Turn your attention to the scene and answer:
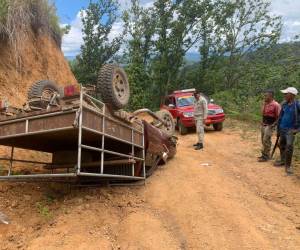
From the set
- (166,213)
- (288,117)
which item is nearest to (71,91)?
(166,213)

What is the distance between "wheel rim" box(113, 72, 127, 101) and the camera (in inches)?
289

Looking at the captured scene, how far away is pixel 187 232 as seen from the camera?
20.8ft

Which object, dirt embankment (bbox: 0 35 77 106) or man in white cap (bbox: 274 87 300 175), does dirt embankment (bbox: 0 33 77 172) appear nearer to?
dirt embankment (bbox: 0 35 77 106)

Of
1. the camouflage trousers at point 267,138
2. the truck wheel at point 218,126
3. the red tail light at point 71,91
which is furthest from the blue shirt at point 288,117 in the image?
the truck wheel at point 218,126

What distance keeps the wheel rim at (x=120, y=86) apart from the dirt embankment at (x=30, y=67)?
4.68 meters

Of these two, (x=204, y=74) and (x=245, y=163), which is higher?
(x=204, y=74)

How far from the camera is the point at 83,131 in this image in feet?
20.4

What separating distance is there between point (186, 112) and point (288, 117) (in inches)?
264

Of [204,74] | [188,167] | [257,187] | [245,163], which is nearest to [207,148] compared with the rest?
[245,163]

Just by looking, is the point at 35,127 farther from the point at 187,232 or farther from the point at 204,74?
the point at 204,74

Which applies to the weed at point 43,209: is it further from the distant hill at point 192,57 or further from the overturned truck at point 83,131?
the distant hill at point 192,57

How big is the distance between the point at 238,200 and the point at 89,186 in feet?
9.13

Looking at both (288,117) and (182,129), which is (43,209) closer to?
(288,117)

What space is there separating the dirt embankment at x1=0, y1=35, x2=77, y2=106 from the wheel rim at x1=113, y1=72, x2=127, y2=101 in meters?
4.68
